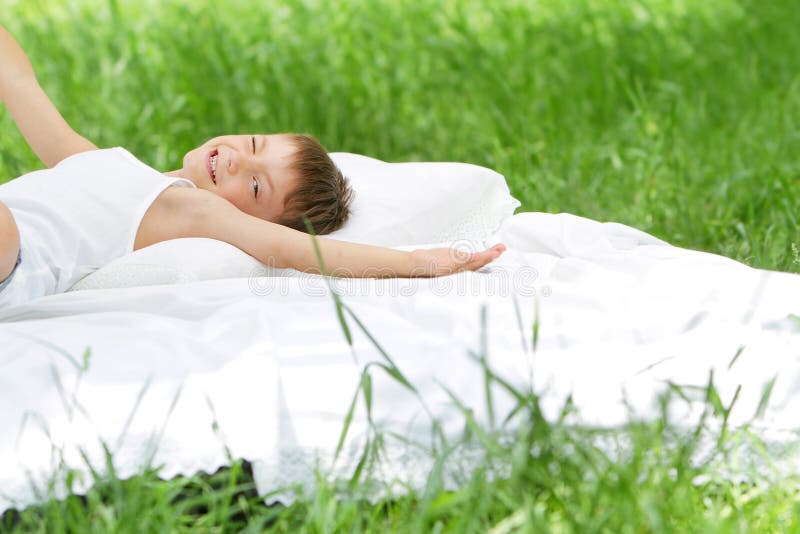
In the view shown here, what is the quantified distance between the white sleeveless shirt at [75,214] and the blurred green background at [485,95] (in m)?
1.09

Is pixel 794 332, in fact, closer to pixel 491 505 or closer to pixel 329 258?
pixel 491 505

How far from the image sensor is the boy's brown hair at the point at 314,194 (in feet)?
8.79

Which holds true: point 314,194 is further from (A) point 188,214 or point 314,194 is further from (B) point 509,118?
(B) point 509,118

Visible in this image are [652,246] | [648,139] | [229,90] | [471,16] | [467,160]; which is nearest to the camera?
[652,246]

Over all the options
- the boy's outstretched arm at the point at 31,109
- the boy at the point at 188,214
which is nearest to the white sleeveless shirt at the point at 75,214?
the boy at the point at 188,214

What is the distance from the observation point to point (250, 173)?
270 centimetres

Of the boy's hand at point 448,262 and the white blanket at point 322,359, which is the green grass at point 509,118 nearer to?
the white blanket at point 322,359

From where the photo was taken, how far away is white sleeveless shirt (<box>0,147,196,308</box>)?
234 cm

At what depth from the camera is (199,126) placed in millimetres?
4488

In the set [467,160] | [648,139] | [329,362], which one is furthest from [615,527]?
[467,160]

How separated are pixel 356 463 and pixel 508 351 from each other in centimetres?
36

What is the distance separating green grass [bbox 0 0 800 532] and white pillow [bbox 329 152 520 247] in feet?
2.02

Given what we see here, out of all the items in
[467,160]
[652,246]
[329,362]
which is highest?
[329,362]

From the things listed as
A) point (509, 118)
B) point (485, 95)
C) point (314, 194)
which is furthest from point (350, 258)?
point (485, 95)
